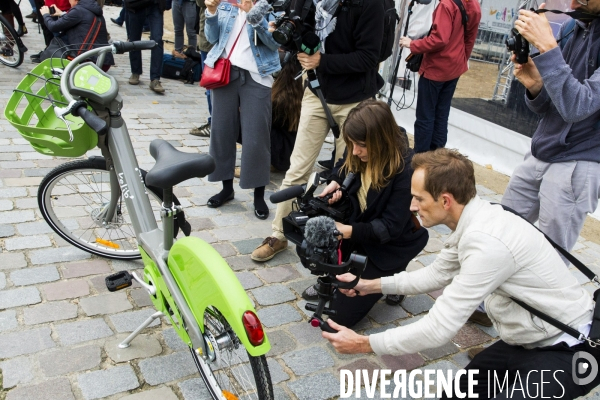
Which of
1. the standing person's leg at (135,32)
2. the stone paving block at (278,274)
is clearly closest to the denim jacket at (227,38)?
the stone paving block at (278,274)

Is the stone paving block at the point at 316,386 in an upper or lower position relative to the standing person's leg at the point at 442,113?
lower

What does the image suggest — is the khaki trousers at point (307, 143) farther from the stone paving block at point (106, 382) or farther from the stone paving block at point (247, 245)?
the stone paving block at point (106, 382)

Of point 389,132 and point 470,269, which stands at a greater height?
point 389,132

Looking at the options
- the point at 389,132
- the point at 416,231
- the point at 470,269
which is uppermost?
the point at 389,132

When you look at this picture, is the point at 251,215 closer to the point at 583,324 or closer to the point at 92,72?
the point at 92,72

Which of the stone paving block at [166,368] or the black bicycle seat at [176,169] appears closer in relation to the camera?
the black bicycle seat at [176,169]

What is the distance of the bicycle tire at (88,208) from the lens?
11.0ft

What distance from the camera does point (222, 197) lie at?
178 inches

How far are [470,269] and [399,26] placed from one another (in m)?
5.14

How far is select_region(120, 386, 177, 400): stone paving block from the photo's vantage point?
8.11 ft

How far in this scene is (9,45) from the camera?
8219 millimetres

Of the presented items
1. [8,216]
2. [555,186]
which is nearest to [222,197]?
[8,216]

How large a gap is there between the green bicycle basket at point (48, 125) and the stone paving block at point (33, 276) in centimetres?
76

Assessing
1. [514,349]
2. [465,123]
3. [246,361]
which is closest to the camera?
[514,349]
